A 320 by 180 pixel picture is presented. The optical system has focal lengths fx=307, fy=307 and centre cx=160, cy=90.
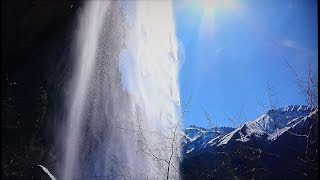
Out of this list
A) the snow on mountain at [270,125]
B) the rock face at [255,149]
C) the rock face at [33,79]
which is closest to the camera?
the rock face at [33,79]

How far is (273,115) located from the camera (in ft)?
34.1

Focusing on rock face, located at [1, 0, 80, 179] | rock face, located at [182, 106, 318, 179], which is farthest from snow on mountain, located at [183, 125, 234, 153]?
rock face, located at [1, 0, 80, 179]

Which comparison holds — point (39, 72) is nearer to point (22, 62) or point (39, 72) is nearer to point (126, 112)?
point (22, 62)

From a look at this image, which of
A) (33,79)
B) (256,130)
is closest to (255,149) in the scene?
(256,130)

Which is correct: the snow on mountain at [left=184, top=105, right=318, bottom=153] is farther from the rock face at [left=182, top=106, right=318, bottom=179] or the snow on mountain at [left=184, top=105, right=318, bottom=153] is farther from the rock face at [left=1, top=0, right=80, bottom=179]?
the rock face at [left=1, top=0, right=80, bottom=179]

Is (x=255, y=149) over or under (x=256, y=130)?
under

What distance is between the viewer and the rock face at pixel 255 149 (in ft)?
36.2

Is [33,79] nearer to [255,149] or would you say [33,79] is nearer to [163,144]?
[163,144]

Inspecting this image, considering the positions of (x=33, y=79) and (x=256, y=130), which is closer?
(x=33, y=79)

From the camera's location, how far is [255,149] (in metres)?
10.2

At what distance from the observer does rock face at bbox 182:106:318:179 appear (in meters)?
11.0

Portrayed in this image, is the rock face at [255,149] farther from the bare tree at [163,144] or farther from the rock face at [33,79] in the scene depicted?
the rock face at [33,79]

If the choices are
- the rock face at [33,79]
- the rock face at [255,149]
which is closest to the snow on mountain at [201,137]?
the rock face at [255,149]

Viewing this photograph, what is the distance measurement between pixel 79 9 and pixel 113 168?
6138 mm
